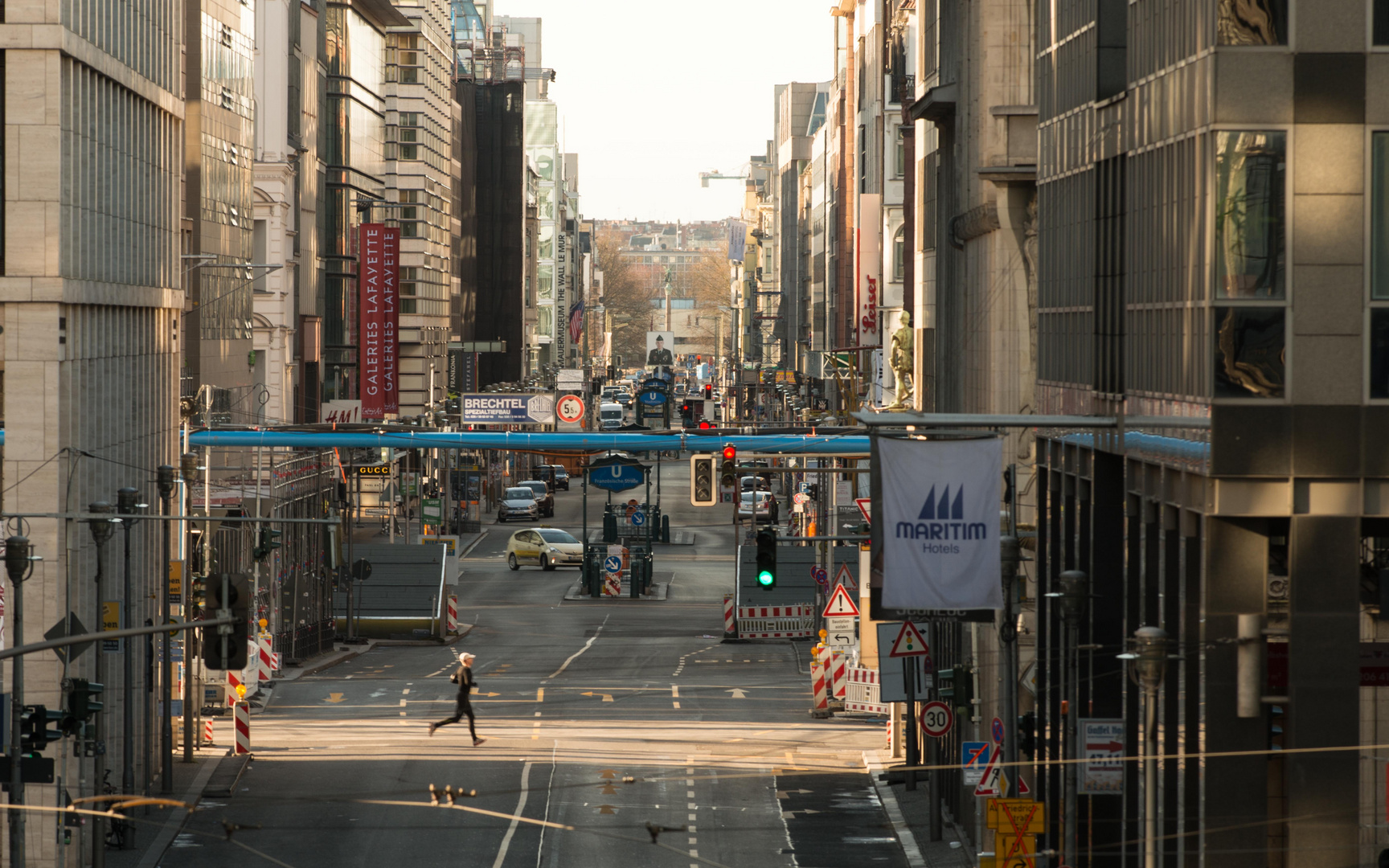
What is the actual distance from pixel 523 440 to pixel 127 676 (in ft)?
49.2

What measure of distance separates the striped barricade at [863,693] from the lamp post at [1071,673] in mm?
17225

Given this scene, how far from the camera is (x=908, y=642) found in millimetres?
28984

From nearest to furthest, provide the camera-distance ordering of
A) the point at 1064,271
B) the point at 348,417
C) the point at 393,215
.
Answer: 1. the point at 1064,271
2. the point at 348,417
3. the point at 393,215

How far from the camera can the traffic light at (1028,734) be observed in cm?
2498

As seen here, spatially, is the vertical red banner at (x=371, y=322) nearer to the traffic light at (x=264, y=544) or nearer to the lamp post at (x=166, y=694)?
the traffic light at (x=264, y=544)

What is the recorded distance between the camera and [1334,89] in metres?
16.6

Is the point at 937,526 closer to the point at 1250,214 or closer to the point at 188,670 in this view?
the point at 1250,214

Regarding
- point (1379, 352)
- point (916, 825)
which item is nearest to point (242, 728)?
point (916, 825)

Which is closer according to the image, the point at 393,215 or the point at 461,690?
the point at 461,690

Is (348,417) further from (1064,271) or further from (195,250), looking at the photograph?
(1064,271)

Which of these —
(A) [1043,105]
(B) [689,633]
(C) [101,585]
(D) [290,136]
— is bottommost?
(B) [689,633]

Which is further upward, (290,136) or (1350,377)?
(290,136)

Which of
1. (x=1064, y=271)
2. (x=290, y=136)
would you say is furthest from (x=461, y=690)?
(x=290, y=136)

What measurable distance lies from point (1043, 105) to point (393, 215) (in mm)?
78528
